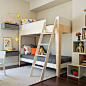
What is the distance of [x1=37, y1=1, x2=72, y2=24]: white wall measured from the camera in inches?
171

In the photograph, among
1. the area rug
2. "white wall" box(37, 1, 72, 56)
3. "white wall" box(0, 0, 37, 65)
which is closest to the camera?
the area rug

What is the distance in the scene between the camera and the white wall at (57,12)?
435 centimetres

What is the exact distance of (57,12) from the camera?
4.76 meters

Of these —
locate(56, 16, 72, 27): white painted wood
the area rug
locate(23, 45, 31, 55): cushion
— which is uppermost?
locate(56, 16, 72, 27): white painted wood

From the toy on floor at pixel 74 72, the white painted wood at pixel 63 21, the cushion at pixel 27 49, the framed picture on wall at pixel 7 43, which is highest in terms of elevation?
the white painted wood at pixel 63 21

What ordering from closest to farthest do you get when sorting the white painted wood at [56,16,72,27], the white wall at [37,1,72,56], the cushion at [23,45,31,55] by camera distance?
the white painted wood at [56,16,72,27] → the white wall at [37,1,72,56] → the cushion at [23,45,31,55]

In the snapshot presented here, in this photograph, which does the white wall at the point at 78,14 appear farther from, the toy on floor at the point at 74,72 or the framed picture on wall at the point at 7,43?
the framed picture on wall at the point at 7,43

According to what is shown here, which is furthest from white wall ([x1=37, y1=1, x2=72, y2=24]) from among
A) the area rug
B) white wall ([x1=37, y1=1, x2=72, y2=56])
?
the area rug

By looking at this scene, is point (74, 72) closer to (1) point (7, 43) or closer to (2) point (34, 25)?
(2) point (34, 25)

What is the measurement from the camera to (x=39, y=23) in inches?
156

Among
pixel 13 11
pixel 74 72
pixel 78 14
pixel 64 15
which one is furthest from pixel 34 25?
pixel 74 72

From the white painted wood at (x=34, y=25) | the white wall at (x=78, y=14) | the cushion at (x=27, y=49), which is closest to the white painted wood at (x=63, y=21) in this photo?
the white wall at (x=78, y=14)

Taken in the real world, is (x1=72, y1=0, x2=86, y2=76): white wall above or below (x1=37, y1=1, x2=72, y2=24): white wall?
below

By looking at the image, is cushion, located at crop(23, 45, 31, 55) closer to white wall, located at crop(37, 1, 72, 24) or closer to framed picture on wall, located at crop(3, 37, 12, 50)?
framed picture on wall, located at crop(3, 37, 12, 50)
